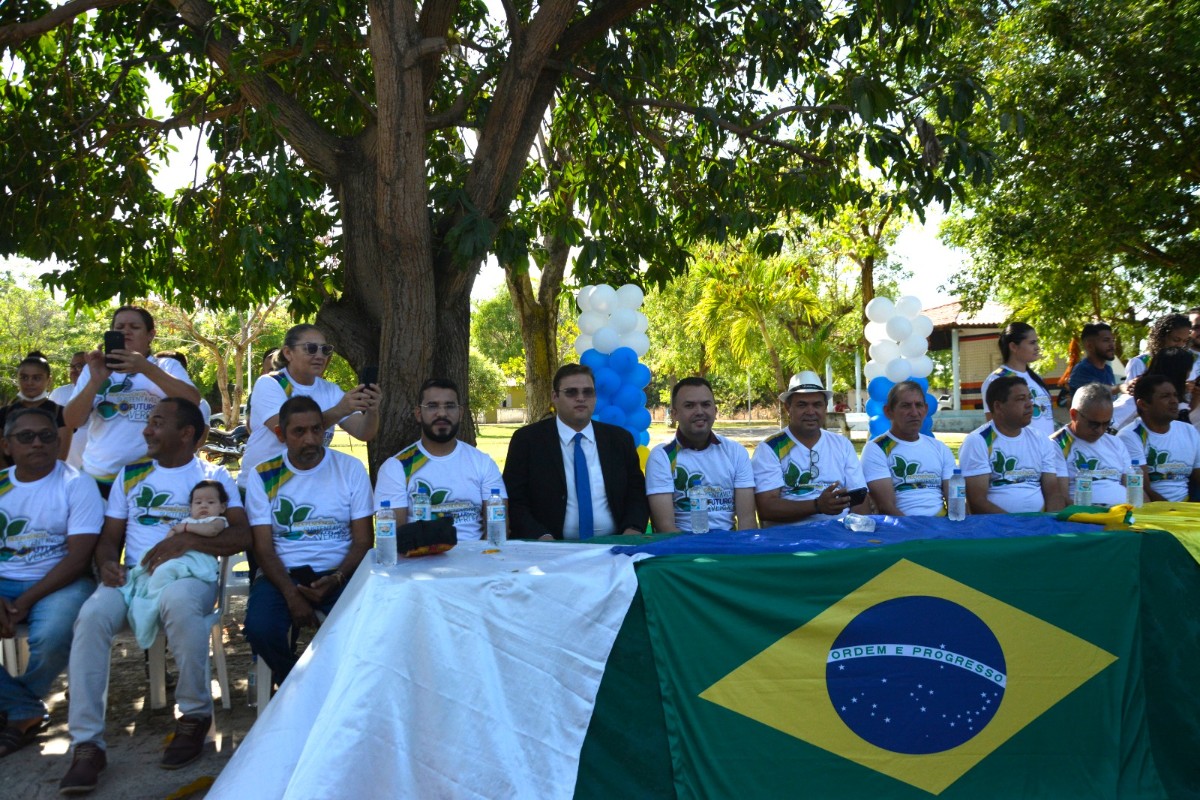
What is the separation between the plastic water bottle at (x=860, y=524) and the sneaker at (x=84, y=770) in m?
3.48

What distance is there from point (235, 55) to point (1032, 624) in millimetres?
5340

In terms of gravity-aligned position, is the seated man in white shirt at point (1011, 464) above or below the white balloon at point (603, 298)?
below

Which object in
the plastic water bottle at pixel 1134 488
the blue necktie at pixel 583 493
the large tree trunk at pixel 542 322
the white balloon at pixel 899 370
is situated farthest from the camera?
the white balloon at pixel 899 370

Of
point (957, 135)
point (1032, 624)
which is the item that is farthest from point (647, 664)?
point (957, 135)

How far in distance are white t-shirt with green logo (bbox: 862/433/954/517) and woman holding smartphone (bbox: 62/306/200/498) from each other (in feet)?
13.4

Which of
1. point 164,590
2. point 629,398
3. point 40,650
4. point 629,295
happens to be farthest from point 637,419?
point 40,650

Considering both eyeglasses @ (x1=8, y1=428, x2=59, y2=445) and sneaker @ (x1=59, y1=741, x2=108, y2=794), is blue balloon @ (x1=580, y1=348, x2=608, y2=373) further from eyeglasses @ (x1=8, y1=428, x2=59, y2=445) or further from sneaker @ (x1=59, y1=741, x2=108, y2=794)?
sneaker @ (x1=59, y1=741, x2=108, y2=794)

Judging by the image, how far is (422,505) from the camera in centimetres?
487

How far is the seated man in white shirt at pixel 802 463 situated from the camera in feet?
17.7

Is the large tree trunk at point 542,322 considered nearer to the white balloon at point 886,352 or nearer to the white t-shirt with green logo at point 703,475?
the white balloon at point 886,352

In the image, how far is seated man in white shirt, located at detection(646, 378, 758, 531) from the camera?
209 inches

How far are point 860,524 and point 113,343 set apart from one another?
163 inches

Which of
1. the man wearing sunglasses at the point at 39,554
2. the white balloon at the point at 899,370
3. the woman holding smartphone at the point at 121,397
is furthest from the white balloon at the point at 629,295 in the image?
the man wearing sunglasses at the point at 39,554

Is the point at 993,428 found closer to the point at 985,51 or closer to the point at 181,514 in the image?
the point at 181,514
